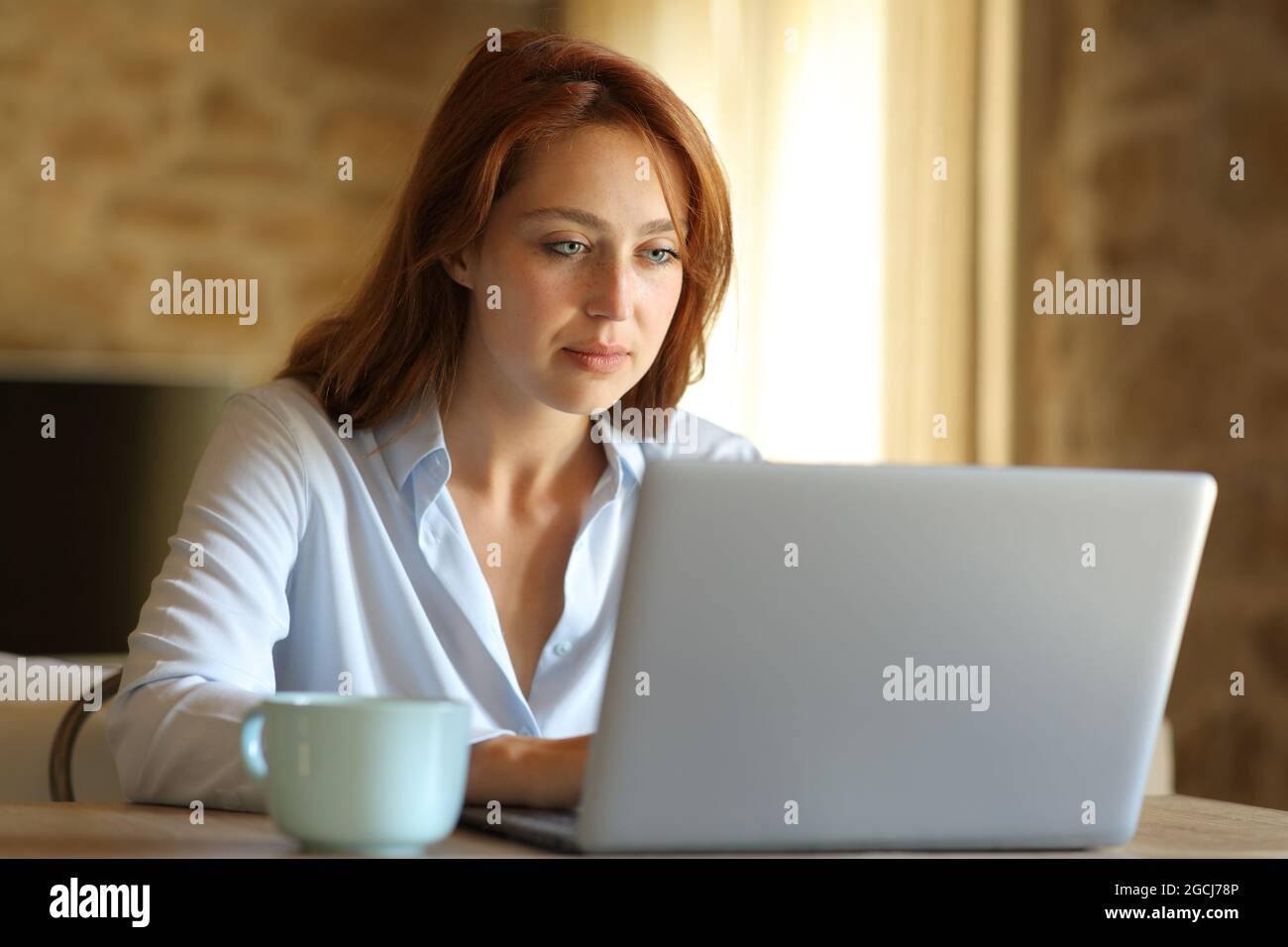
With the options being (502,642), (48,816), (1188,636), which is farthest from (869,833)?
(1188,636)

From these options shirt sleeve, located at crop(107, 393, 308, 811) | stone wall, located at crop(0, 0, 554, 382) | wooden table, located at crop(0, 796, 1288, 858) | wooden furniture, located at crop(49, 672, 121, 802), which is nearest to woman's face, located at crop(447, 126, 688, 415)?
shirt sleeve, located at crop(107, 393, 308, 811)

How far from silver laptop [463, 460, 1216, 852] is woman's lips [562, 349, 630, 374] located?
28.8 inches

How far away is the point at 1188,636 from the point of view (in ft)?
10.6

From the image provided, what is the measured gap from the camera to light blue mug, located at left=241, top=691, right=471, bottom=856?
0.80m

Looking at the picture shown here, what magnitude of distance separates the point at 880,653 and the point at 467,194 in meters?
0.91

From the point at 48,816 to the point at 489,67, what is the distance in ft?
3.05

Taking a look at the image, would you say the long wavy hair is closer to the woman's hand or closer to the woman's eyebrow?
the woman's eyebrow

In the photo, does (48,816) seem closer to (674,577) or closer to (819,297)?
(674,577)

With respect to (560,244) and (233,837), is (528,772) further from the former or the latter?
(560,244)

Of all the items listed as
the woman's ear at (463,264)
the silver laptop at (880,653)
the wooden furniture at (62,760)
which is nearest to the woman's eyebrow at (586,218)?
the woman's ear at (463,264)

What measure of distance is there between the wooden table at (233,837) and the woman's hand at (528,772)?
0.16 feet

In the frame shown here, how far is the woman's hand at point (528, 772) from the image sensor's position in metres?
0.97

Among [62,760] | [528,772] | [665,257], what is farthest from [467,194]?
[528,772]

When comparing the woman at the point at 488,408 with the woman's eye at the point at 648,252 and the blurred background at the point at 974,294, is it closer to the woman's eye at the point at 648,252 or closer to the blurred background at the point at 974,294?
the woman's eye at the point at 648,252
